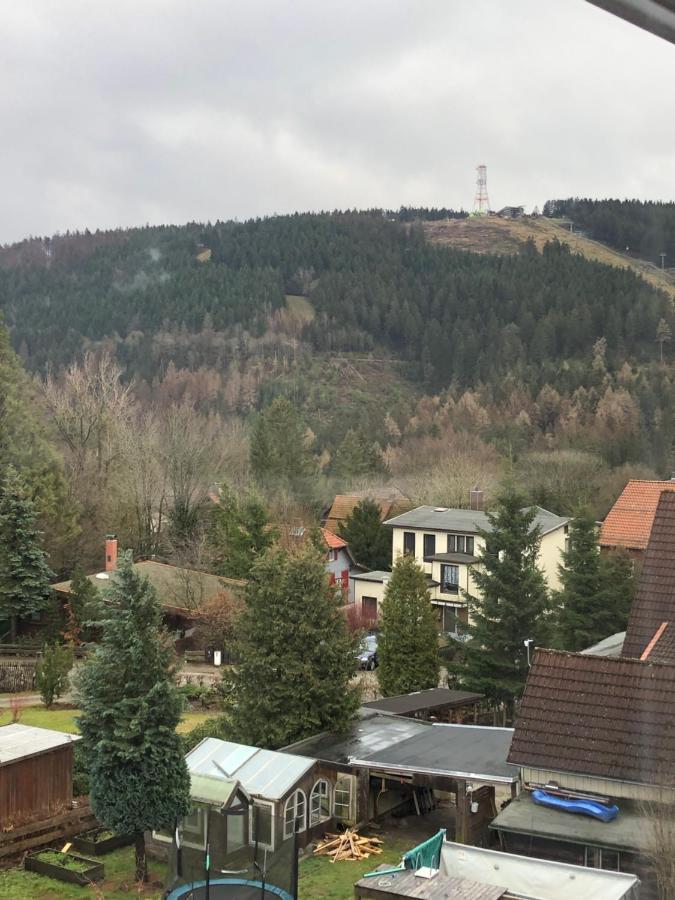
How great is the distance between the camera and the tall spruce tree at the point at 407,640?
38.8 ft

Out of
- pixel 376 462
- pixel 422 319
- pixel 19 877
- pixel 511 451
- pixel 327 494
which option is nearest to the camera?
pixel 19 877

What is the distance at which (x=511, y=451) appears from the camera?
1708 cm

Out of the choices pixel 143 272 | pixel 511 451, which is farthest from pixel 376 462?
pixel 143 272

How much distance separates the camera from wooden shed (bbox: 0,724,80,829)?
754cm

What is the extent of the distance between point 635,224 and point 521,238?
15129 mm

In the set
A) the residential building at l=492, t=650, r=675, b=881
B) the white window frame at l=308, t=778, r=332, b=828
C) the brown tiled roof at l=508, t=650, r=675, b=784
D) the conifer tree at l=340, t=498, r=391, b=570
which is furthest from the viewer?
the conifer tree at l=340, t=498, r=391, b=570

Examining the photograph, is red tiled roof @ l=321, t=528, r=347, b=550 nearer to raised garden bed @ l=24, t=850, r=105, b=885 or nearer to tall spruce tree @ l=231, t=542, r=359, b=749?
tall spruce tree @ l=231, t=542, r=359, b=749

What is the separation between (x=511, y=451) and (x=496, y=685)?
22.7ft

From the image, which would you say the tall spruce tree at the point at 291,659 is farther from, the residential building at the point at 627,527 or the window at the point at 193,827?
the residential building at the point at 627,527

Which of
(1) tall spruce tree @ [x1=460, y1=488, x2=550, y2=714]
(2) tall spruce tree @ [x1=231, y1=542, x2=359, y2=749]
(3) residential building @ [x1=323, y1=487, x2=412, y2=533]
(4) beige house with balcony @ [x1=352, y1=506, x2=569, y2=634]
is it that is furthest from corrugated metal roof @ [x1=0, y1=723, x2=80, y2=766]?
(3) residential building @ [x1=323, y1=487, x2=412, y2=533]

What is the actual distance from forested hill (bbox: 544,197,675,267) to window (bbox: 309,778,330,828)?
5.57 metres

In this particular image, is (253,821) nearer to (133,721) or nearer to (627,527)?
(133,721)

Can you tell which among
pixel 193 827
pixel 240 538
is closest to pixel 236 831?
pixel 193 827

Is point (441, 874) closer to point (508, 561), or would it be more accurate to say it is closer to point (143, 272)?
point (508, 561)
